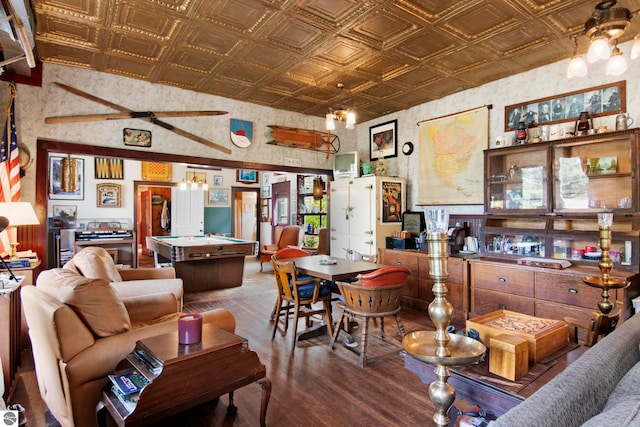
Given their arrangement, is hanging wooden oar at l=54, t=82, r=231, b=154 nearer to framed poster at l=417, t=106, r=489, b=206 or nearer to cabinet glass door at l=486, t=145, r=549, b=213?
framed poster at l=417, t=106, r=489, b=206

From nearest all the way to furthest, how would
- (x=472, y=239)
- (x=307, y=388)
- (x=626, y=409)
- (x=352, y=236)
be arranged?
(x=626, y=409)
(x=307, y=388)
(x=472, y=239)
(x=352, y=236)

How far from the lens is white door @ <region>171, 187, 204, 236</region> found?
A: 947 centimetres

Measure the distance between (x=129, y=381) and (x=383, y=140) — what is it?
208 inches

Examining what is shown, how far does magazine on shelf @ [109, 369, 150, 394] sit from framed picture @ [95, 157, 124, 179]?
748 cm

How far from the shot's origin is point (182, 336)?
192 cm

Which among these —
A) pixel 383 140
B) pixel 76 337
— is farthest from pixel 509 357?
pixel 383 140

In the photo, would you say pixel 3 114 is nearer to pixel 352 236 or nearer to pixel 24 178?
pixel 24 178

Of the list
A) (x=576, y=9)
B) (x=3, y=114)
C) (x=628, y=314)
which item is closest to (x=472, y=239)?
(x=628, y=314)

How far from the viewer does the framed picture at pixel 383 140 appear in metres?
5.93

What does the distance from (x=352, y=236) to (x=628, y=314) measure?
141 inches

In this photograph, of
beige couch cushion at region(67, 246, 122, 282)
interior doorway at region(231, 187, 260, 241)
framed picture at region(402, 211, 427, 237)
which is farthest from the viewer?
interior doorway at region(231, 187, 260, 241)

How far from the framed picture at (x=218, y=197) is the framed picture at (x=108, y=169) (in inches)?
94.7

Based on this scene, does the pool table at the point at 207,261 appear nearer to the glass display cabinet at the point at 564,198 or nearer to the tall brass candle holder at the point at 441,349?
the glass display cabinet at the point at 564,198

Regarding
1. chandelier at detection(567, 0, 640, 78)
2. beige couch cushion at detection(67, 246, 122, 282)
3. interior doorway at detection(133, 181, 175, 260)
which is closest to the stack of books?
beige couch cushion at detection(67, 246, 122, 282)
